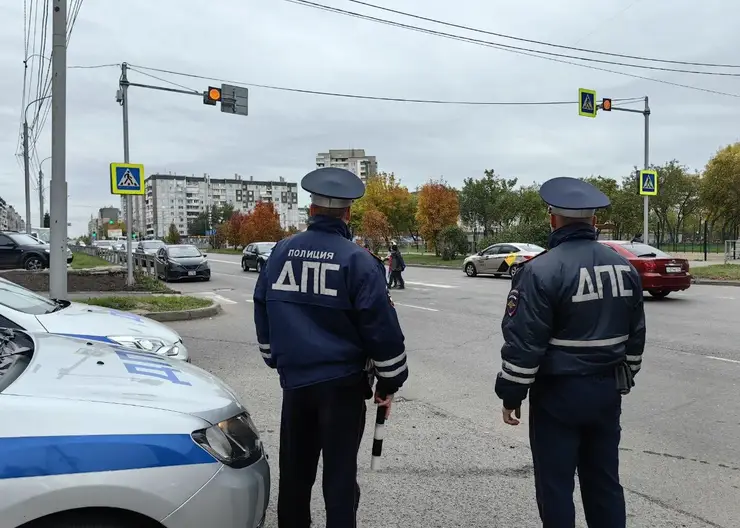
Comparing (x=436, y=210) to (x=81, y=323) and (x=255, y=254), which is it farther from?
(x=81, y=323)

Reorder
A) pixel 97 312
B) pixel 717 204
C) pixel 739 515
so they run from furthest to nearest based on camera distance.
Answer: pixel 717 204 → pixel 97 312 → pixel 739 515

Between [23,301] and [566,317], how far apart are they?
17.5ft

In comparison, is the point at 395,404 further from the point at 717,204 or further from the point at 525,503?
the point at 717,204

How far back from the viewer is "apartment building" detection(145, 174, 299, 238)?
142 metres

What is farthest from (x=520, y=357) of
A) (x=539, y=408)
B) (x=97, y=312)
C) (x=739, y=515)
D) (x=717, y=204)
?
(x=717, y=204)

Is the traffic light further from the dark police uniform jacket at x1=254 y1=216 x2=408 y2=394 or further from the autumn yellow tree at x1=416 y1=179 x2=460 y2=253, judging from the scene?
the autumn yellow tree at x1=416 y1=179 x2=460 y2=253

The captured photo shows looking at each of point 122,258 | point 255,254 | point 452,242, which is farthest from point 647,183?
point 122,258

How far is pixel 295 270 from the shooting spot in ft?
9.04

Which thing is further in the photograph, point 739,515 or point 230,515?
point 739,515

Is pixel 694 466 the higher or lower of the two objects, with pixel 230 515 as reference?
lower

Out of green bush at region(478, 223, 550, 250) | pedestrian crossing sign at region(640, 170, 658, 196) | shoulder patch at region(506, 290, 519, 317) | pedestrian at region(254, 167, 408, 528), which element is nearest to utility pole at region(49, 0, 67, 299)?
pedestrian at region(254, 167, 408, 528)

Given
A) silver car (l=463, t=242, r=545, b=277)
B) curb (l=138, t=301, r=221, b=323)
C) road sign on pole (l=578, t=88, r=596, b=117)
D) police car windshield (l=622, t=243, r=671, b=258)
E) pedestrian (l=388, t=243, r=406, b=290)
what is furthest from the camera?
silver car (l=463, t=242, r=545, b=277)

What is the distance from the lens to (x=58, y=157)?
9.38m

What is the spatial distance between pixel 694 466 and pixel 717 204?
110 ft
